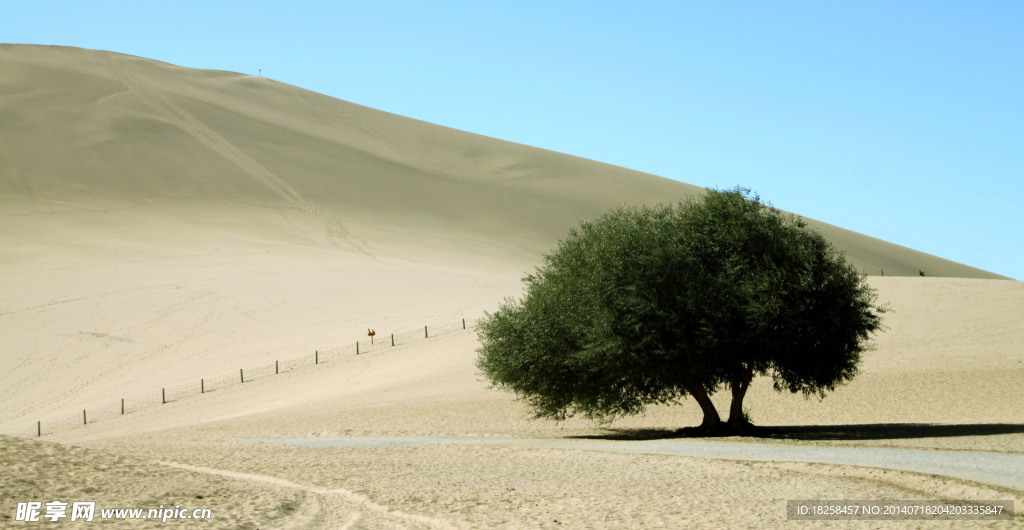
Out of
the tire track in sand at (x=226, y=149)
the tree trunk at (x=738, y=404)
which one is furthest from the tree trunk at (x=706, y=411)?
the tire track in sand at (x=226, y=149)

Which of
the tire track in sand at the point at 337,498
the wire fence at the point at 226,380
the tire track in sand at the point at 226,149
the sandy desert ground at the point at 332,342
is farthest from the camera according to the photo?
the tire track in sand at the point at 226,149

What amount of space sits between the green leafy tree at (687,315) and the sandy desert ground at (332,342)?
171 centimetres

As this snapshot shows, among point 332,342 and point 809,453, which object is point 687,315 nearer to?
point 809,453

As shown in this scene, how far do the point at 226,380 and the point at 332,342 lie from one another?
22.3ft

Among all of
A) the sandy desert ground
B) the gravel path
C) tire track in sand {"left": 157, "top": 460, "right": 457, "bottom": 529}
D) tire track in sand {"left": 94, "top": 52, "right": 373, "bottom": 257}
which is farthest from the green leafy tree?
tire track in sand {"left": 94, "top": 52, "right": 373, "bottom": 257}

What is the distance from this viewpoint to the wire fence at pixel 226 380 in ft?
98.1

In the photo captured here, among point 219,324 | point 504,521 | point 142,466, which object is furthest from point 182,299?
point 504,521

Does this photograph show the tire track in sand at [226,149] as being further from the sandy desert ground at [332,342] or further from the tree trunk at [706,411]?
the tree trunk at [706,411]

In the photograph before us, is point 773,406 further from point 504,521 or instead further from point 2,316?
point 2,316

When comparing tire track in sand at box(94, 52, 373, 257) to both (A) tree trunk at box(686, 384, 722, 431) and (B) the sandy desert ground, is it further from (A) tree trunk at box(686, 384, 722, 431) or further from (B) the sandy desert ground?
(A) tree trunk at box(686, 384, 722, 431)

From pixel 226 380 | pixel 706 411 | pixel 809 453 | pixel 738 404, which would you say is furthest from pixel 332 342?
pixel 809 453

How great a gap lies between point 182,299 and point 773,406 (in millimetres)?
33887

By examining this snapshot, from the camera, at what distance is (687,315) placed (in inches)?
862

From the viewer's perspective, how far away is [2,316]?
43562 millimetres
